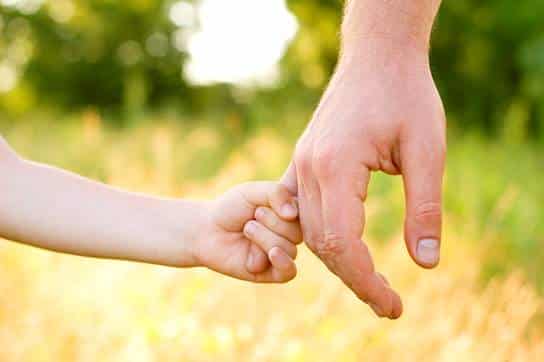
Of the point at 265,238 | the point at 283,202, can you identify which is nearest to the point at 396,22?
the point at 283,202

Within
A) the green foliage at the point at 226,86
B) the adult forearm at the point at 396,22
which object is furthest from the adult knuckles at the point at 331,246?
the green foliage at the point at 226,86

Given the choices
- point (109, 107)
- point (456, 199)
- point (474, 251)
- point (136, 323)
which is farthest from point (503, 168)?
point (109, 107)

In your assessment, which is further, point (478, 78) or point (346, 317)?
point (478, 78)

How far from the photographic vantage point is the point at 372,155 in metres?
1.40

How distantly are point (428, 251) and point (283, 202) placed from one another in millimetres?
317

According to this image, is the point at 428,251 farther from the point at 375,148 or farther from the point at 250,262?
the point at 250,262

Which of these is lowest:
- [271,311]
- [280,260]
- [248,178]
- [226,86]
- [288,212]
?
[226,86]

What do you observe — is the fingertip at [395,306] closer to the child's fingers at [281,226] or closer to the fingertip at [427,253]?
the fingertip at [427,253]

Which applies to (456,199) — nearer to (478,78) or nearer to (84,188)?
(84,188)

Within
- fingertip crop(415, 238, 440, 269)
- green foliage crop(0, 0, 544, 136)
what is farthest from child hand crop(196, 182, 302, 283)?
green foliage crop(0, 0, 544, 136)

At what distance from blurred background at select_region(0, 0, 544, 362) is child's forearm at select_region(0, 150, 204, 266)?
21.3 inches

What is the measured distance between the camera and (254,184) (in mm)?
1729

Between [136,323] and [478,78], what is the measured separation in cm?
1031

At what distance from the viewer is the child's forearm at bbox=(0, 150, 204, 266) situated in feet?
6.18
